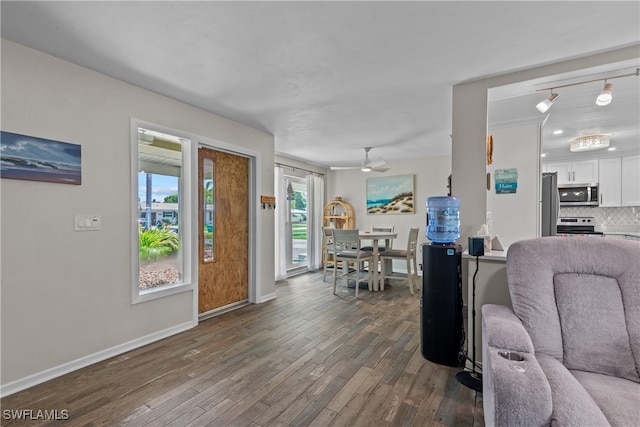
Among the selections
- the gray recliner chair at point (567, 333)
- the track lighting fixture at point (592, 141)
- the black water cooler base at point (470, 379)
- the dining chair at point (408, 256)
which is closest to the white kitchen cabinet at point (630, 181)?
the track lighting fixture at point (592, 141)

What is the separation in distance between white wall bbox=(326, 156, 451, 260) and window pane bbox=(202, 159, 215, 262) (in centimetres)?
383

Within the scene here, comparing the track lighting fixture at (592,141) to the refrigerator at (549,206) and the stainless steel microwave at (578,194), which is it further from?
the stainless steel microwave at (578,194)

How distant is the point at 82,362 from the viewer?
2.34 meters

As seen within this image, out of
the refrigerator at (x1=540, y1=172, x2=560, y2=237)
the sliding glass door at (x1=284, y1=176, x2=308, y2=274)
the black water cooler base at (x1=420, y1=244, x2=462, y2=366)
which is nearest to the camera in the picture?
the black water cooler base at (x1=420, y1=244, x2=462, y2=366)

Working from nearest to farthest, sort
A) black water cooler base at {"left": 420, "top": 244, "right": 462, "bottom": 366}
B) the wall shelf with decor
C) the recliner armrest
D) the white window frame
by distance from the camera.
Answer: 1. the recliner armrest
2. black water cooler base at {"left": 420, "top": 244, "right": 462, "bottom": 366}
3. the white window frame
4. the wall shelf with decor

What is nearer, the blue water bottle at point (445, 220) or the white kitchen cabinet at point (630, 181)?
the blue water bottle at point (445, 220)

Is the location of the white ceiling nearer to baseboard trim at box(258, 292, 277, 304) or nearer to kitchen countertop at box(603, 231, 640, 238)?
baseboard trim at box(258, 292, 277, 304)

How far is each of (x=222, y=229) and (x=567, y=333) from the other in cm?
342

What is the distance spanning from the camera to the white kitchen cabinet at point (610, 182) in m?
5.04

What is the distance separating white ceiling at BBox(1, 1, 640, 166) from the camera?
170 centimetres

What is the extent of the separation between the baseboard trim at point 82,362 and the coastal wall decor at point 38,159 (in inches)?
55.7

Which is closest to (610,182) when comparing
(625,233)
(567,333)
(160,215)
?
(625,233)

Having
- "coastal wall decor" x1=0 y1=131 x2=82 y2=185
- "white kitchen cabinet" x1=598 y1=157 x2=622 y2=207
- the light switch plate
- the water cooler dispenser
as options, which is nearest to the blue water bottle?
the water cooler dispenser

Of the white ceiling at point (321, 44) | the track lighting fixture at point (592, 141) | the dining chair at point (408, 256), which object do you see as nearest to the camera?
the white ceiling at point (321, 44)
